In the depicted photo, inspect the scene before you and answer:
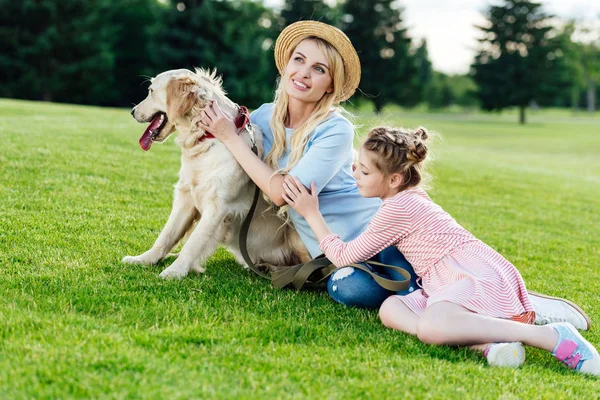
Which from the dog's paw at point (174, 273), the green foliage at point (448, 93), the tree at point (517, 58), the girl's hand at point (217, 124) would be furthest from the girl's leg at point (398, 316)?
the green foliage at point (448, 93)

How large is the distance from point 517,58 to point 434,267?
2190 inches

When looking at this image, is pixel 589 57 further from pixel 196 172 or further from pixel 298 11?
pixel 196 172

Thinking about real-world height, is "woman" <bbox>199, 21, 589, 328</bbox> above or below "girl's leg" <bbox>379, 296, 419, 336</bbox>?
above

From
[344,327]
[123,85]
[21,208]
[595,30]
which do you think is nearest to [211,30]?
[123,85]

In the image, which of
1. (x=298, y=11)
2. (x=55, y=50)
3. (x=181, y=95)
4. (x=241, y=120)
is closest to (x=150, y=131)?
(x=181, y=95)

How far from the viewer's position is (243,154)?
14.2ft

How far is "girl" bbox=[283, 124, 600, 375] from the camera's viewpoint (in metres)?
3.45

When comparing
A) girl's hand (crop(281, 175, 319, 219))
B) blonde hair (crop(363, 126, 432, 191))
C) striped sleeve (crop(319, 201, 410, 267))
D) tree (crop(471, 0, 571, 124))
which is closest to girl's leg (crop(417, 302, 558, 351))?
striped sleeve (crop(319, 201, 410, 267))

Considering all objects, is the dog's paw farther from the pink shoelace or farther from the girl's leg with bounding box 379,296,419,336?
the pink shoelace

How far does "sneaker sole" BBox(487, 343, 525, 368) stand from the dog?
194 centimetres

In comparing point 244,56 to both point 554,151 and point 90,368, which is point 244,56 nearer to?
point 554,151

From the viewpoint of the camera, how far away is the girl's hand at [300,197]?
13.9 ft

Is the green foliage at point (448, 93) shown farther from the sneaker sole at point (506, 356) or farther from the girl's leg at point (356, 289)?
the sneaker sole at point (506, 356)

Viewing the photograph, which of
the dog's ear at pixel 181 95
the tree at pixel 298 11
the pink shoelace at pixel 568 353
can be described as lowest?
the pink shoelace at pixel 568 353
